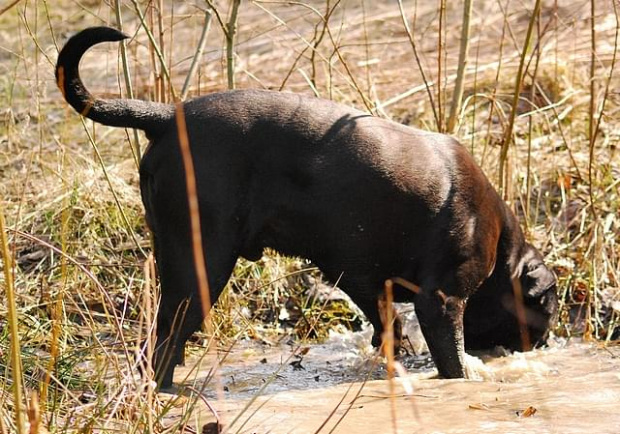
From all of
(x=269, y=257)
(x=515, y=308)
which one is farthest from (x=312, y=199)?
(x=269, y=257)

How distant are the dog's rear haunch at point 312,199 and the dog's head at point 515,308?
212 mm

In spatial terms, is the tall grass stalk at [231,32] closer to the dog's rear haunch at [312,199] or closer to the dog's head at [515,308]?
the dog's rear haunch at [312,199]

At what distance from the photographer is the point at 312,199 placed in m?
4.65

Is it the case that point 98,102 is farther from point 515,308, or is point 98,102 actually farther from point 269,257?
point 515,308

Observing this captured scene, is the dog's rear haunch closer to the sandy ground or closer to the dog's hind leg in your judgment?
the dog's hind leg

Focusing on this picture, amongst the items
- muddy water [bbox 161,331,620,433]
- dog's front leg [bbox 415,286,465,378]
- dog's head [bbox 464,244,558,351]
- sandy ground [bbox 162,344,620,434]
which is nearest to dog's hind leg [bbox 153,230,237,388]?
muddy water [bbox 161,331,620,433]

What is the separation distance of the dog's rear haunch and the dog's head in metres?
0.21

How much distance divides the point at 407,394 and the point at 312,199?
4.05 ft

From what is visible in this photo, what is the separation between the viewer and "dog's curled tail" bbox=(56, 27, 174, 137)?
421 cm

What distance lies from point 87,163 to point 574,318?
307 centimetres

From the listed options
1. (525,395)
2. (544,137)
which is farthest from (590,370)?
(544,137)

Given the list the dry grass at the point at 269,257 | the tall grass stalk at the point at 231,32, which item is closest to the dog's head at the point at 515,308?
the dry grass at the point at 269,257

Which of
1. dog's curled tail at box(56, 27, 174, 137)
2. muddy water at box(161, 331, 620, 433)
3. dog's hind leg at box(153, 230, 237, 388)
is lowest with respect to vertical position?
muddy water at box(161, 331, 620, 433)

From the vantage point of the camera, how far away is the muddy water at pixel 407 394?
394 cm
